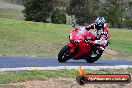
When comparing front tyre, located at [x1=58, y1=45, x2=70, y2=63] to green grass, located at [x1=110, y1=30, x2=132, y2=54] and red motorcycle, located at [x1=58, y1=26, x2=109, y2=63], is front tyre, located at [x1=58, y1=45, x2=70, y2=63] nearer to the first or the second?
red motorcycle, located at [x1=58, y1=26, x2=109, y2=63]

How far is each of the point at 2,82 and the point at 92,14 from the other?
57.8 meters

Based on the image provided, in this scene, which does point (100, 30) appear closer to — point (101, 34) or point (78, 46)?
point (101, 34)

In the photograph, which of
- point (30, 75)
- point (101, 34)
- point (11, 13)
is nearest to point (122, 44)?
point (101, 34)

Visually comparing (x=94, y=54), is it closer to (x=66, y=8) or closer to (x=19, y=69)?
(x=19, y=69)

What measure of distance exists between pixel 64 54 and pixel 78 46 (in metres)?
0.58

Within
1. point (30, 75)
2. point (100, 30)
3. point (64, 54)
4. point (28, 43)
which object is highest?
point (100, 30)

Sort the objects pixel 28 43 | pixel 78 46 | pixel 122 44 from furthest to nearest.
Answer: pixel 122 44 → pixel 28 43 → pixel 78 46

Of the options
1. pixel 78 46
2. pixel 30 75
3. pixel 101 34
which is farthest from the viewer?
pixel 101 34

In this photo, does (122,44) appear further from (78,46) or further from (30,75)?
(30,75)

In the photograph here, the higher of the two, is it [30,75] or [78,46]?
[30,75]

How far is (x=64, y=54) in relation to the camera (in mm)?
13766

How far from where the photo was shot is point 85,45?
13.6 metres

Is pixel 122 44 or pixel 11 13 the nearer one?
pixel 122 44

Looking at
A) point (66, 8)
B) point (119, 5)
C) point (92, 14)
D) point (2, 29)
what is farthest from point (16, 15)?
point (2, 29)
